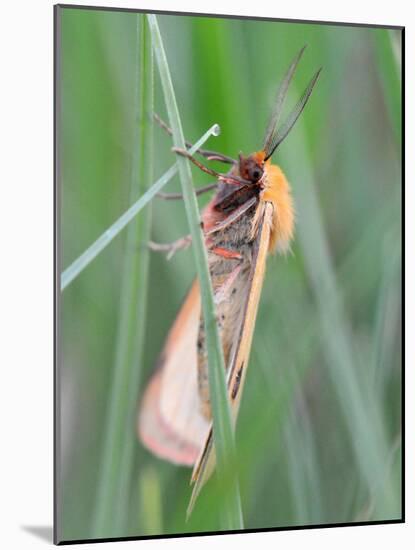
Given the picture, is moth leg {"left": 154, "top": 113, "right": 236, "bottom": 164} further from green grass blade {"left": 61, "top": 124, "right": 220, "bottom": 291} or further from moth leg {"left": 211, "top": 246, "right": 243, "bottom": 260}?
moth leg {"left": 211, "top": 246, "right": 243, "bottom": 260}

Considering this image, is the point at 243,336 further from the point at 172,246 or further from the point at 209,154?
the point at 209,154

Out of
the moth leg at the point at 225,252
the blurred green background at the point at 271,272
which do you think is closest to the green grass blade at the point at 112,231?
the blurred green background at the point at 271,272

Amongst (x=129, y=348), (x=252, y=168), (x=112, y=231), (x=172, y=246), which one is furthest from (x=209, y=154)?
(x=129, y=348)

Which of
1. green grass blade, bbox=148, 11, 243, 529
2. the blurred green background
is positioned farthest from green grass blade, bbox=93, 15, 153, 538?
green grass blade, bbox=148, 11, 243, 529

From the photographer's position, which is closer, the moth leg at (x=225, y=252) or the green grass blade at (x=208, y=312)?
the green grass blade at (x=208, y=312)

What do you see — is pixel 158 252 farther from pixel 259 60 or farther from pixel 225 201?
pixel 259 60

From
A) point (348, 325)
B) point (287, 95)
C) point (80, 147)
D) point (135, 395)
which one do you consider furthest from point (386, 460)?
point (80, 147)

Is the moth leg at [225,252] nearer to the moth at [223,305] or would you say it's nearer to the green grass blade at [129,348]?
the moth at [223,305]
